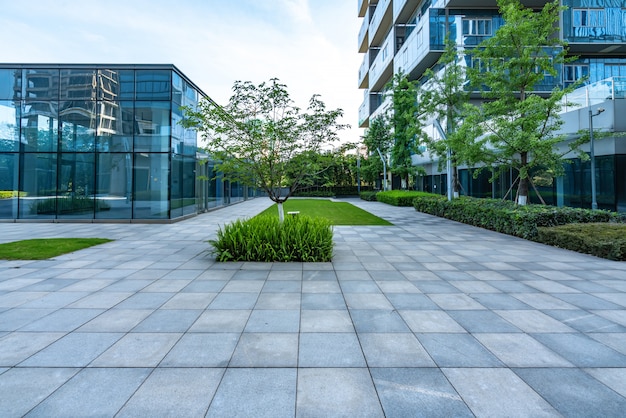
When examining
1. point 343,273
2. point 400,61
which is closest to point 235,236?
point 343,273

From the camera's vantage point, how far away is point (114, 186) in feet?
54.1

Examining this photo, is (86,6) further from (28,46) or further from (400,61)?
(400,61)

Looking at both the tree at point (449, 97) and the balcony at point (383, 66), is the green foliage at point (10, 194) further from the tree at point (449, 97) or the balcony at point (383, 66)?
the balcony at point (383, 66)

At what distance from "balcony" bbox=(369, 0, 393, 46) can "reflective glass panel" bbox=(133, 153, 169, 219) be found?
107 ft

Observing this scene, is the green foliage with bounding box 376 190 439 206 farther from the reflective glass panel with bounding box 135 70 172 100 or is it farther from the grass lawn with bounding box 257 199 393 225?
the reflective glass panel with bounding box 135 70 172 100

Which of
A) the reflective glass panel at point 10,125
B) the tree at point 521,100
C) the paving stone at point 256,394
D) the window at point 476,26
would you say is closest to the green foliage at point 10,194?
the reflective glass panel at point 10,125

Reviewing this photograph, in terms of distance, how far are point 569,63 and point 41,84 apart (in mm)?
32888

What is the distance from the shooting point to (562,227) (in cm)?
1008

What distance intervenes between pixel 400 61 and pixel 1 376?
3607 centimetres

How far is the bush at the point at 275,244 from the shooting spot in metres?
8.01

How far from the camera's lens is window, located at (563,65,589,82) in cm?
2392

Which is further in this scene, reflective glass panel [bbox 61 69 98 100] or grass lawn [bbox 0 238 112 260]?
reflective glass panel [bbox 61 69 98 100]

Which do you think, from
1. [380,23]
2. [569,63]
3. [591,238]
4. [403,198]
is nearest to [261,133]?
[591,238]

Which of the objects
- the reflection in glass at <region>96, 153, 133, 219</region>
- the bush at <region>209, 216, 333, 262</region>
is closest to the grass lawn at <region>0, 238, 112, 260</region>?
the bush at <region>209, 216, 333, 262</region>
